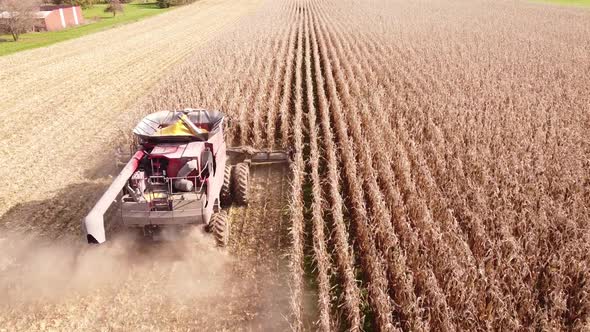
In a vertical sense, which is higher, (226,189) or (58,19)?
(226,189)

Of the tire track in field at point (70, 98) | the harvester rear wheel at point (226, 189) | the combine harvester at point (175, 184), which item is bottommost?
the tire track in field at point (70, 98)

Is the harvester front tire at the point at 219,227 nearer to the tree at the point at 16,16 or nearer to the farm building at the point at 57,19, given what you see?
the tree at the point at 16,16

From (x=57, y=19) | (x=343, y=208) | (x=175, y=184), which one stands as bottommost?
(x=343, y=208)

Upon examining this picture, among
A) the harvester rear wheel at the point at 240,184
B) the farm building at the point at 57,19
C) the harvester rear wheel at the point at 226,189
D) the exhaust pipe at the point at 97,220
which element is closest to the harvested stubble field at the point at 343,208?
the harvester rear wheel at the point at 240,184

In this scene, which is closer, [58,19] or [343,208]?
[343,208]

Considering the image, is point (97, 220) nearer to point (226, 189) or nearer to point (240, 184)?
point (226, 189)

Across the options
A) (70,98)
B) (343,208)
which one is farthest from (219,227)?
(70,98)

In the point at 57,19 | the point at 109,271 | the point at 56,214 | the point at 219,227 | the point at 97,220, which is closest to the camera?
the point at 97,220
